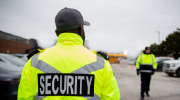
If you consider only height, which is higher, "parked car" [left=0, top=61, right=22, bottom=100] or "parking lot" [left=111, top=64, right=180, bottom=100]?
"parked car" [left=0, top=61, right=22, bottom=100]

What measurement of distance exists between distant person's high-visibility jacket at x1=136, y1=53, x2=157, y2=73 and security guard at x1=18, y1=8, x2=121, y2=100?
4.51 metres

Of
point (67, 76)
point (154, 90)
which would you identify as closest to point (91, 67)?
point (67, 76)

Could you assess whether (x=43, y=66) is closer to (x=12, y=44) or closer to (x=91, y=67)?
(x=91, y=67)

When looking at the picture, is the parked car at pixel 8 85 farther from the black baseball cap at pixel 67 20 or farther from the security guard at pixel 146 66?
the security guard at pixel 146 66

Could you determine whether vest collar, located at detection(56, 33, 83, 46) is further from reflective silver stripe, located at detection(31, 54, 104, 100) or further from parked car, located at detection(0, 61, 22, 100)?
parked car, located at detection(0, 61, 22, 100)

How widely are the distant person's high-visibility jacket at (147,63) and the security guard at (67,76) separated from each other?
4505mm

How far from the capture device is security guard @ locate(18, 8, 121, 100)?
1.20 m

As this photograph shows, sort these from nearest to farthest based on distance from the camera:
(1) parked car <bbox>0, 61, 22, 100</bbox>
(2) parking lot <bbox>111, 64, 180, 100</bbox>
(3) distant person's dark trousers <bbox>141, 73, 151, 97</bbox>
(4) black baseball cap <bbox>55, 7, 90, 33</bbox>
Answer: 1. (4) black baseball cap <bbox>55, 7, 90, 33</bbox>
2. (1) parked car <bbox>0, 61, 22, 100</bbox>
3. (3) distant person's dark trousers <bbox>141, 73, 151, 97</bbox>
4. (2) parking lot <bbox>111, 64, 180, 100</bbox>

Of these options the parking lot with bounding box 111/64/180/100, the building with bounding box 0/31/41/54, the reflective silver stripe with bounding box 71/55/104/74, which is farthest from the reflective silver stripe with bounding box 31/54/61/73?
the building with bounding box 0/31/41/54

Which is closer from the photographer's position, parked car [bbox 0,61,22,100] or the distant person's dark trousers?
parked car [bbox 0,61,22,100]

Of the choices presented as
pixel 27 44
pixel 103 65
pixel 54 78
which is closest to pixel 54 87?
pixel 54 78

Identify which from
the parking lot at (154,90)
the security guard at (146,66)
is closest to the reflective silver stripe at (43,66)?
the parking lot at (154,90)

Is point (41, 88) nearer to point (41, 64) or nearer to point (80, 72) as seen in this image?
point (41, 64)

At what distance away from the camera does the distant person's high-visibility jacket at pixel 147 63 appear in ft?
17.5
